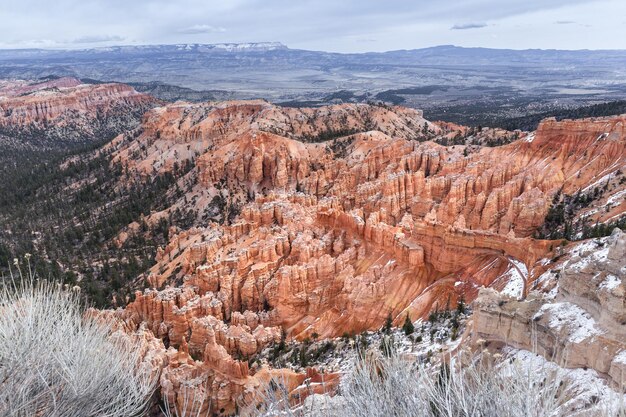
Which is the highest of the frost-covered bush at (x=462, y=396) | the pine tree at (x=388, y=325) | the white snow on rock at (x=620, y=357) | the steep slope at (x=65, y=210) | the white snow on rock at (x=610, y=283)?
the white snow on rock at (x=610, y=283)

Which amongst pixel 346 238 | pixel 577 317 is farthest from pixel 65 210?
pixel 577 317

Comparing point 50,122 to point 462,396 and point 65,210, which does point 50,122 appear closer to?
point 65,210

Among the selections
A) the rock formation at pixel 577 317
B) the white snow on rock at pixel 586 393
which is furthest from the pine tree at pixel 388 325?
the white snow on rock at pixel 586 393

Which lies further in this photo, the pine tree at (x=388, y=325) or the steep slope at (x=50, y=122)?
the steep slope at (x=50, y=122)

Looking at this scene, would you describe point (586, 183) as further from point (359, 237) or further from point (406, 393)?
point (406, 393)

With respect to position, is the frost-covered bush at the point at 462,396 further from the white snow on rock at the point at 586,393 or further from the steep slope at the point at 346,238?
the steep slope at the point at 346,238

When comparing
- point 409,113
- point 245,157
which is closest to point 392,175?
point 245,157
